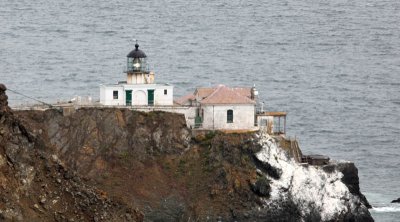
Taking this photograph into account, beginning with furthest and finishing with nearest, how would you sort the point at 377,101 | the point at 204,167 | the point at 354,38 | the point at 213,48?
the point at 354,38 → the point at 213,48 → the point at 377,101 → the point at 204,167

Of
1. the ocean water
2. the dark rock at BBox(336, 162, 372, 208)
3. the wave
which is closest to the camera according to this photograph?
the dark rock at BBox(336, 162, 372, 208)

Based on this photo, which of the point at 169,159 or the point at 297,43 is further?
the point at 297,43

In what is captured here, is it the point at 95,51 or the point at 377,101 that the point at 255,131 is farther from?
the point at 95,51

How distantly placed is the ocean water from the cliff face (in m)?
36.9

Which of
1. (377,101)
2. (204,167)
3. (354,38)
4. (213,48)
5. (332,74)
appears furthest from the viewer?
(354,38)

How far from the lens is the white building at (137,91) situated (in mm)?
87812

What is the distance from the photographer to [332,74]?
474 feet

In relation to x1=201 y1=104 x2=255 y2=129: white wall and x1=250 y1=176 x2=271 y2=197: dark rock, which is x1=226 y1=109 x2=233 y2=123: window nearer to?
x1=201 y1=104 x2=255 y2=129: white wall

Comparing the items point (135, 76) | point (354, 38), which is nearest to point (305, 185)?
point (135, 76)

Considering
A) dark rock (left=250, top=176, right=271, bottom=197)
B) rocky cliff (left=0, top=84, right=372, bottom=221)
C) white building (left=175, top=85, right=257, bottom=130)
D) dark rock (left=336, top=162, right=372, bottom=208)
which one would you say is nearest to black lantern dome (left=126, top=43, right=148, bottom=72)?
white building (left=175, top=85, right=257, bottom=130)

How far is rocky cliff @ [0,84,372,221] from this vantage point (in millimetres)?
81938

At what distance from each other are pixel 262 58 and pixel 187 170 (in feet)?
225

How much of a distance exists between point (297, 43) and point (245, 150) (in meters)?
81.2

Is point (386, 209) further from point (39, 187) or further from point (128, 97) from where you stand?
point (39, 187)
